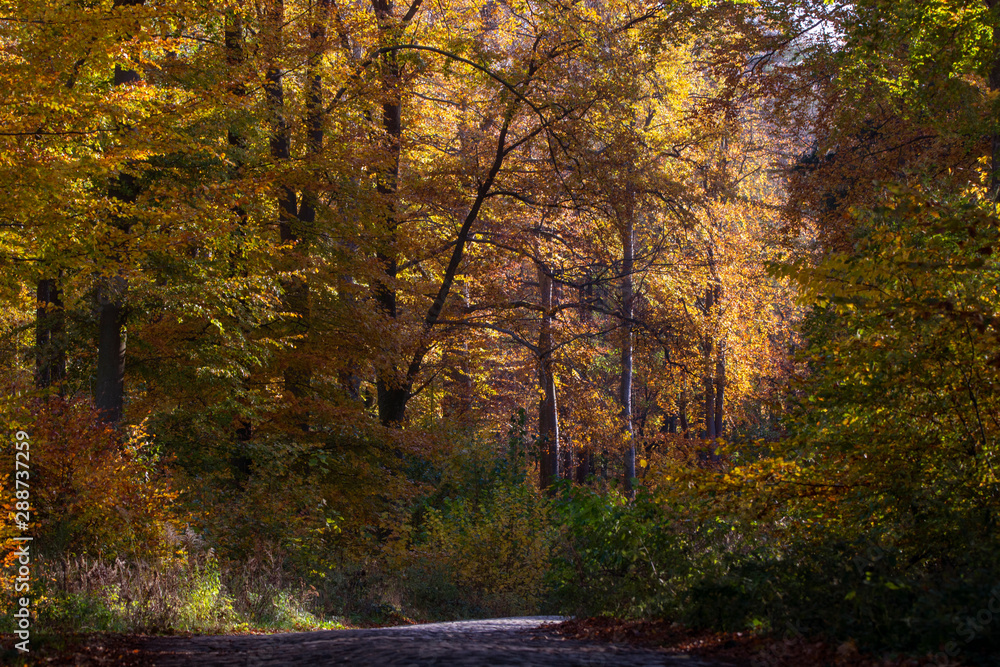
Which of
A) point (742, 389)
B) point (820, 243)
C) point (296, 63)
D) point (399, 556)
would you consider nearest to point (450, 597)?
point (399, 556)

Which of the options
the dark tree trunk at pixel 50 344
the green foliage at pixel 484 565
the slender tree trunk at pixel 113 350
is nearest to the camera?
the slender tree trunk at pixel 113 350

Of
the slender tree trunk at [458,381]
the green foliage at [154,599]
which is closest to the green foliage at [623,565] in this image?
the green foliage at [154,599]

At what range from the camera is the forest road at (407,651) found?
5.21m

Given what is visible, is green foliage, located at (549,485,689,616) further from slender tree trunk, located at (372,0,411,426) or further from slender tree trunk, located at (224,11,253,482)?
slender tree trunk, located at (372,0,411,426)

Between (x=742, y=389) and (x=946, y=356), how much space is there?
2323cm

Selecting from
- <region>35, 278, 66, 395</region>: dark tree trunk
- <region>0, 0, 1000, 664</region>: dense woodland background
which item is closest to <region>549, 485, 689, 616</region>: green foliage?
<region>0, 0, 1000, 664</region>: dense woodland background

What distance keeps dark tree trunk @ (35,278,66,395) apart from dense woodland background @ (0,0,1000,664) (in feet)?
0.27

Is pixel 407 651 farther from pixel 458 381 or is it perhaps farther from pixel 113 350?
pixel 458 381

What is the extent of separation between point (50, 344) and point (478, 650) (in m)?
10.3

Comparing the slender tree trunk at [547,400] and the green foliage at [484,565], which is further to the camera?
the slender tree trunk at [547,400]

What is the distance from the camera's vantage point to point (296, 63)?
15156 mm

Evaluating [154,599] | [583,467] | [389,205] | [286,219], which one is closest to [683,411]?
[583,467]

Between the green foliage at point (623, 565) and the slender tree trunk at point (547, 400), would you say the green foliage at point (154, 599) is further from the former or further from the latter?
the slender tree trunk at point (547, 400)

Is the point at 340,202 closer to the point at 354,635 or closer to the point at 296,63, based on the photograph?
the point at 296,63
